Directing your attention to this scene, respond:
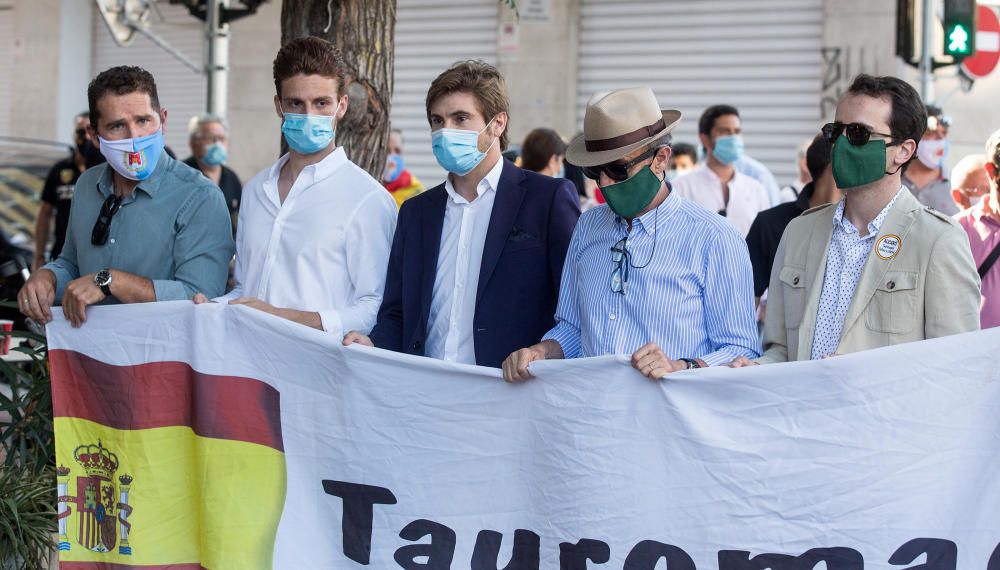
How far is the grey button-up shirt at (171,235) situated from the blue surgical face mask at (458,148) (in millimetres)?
943

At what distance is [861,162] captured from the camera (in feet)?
12.6

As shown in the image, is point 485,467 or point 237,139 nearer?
point 485,467

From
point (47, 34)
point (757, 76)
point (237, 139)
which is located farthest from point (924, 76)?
point (47, 34)

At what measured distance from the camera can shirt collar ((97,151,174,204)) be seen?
480 centimetres

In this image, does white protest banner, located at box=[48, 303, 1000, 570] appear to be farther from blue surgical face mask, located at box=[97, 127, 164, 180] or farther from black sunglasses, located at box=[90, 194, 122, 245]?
blue surgical face mask, located at box=[97, 127, 164, 180]

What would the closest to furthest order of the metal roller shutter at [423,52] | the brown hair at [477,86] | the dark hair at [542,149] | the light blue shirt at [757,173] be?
the brown hair at [477,86], the dark hair at [542,149], the light blue shirt at [757,173], the metal roller shutter at [423,52]

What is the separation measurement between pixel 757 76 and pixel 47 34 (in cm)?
1107

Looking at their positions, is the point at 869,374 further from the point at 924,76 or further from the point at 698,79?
the point at 698,79

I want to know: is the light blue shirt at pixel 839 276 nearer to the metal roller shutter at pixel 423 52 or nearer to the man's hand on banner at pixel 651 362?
the man's hand on banner at pixel 651 362

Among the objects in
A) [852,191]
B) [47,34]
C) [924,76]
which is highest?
[47,34]

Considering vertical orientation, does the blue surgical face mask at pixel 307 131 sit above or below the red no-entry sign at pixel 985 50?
below

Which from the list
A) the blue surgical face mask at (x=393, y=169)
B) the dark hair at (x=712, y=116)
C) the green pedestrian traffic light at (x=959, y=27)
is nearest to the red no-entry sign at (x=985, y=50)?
the green pedestrian traffic light at (x=959, y=27)

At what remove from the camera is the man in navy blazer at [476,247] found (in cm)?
437

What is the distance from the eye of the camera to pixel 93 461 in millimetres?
4711
